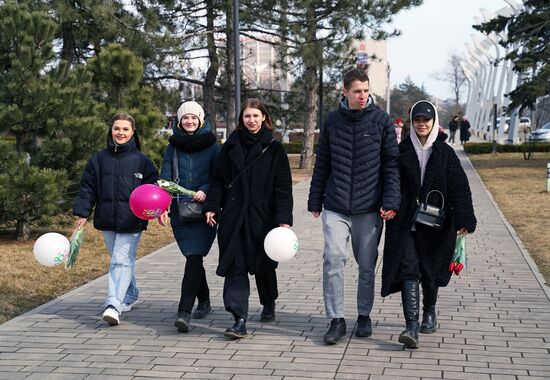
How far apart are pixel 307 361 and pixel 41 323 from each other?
2.37 m

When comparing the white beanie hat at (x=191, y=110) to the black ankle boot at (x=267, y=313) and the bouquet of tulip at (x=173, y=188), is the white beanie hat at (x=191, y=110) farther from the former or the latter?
the black ankle boot at (x=267, y=313)

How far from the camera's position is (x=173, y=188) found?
617cm

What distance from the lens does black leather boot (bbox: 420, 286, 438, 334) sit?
20.0 ft

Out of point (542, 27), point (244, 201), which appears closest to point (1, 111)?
point (244, 201)

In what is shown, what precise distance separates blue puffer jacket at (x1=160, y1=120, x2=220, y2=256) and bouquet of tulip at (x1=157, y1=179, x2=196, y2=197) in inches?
5.3

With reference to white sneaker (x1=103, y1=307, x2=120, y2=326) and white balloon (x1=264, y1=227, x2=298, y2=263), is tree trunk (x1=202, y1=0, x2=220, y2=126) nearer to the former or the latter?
white sneaker (x1=103, y1=307, x2=120, y2=326)

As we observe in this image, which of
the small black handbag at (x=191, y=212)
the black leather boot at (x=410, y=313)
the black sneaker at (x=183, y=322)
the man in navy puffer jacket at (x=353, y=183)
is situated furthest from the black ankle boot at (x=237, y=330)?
the black leather boot at (x=410, y=313)

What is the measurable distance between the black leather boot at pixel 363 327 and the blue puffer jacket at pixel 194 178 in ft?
4.14

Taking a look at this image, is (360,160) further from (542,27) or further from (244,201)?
(542,27)

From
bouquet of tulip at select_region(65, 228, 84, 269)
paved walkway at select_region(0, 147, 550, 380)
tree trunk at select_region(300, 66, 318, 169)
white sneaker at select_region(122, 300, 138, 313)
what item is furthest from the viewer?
tree trunk at select_region(300, 66, 318, 169)

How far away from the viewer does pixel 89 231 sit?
12398 millimetres

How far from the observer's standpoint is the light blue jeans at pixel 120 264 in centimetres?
650

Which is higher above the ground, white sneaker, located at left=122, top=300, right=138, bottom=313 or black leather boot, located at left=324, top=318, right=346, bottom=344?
black leather boot, located at left=324, top=318, right=346, bottom=344

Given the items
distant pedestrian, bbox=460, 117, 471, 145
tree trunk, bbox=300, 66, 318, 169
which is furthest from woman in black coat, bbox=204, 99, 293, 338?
distant pedestrian, bbox=460, 117, 471, 145
